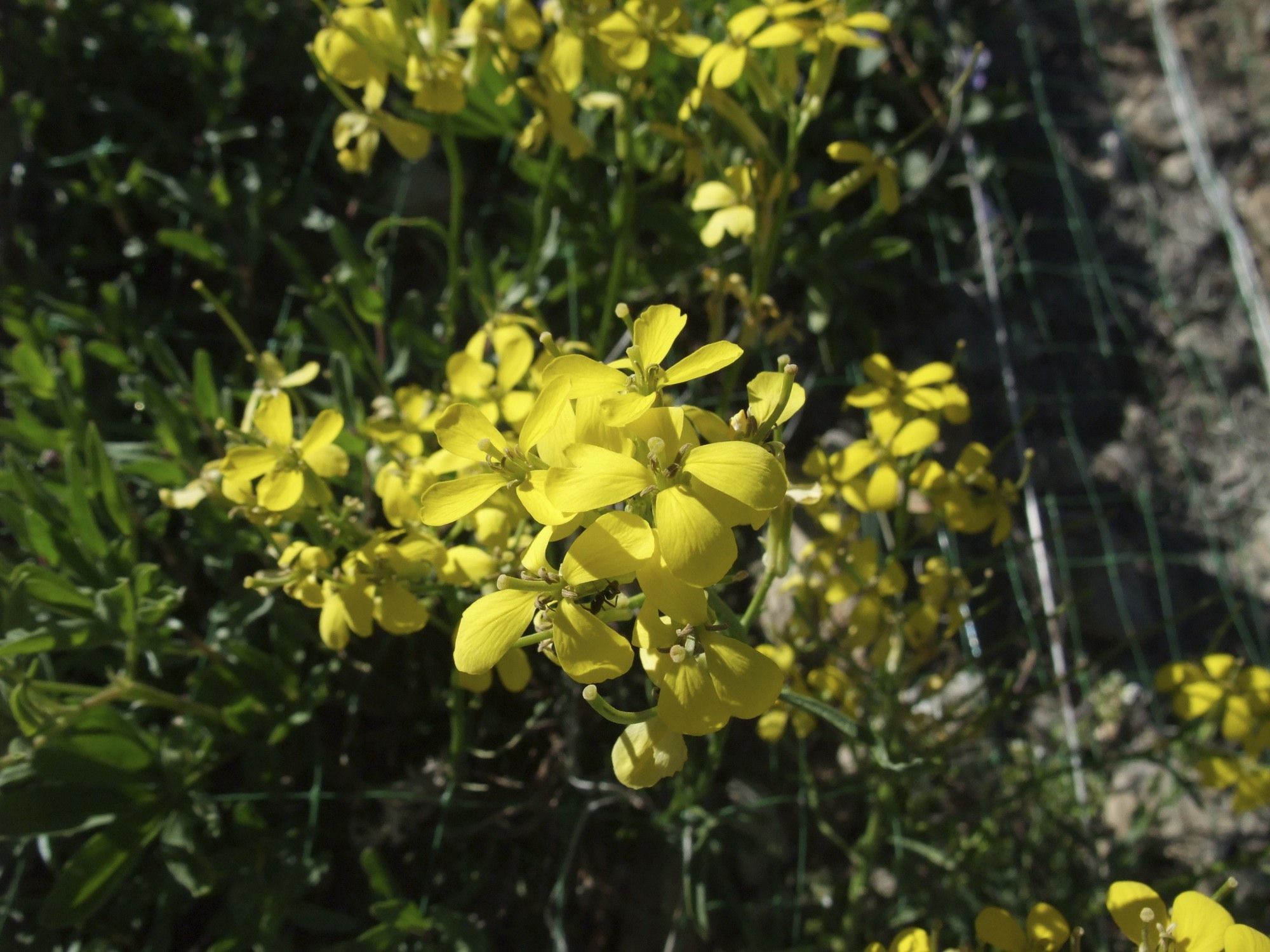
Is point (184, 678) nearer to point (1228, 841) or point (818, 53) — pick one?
point (818, 53)

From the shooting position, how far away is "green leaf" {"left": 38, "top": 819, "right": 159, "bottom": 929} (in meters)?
1.33

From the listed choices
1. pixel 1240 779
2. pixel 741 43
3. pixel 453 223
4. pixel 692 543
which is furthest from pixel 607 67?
pixel 1240 779

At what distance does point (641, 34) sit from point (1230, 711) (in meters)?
1.39

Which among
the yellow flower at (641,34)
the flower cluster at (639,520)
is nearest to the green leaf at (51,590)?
the flower cluster at (639,520)

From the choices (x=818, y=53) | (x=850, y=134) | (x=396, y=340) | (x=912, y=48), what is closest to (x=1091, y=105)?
(x=912, y=48)

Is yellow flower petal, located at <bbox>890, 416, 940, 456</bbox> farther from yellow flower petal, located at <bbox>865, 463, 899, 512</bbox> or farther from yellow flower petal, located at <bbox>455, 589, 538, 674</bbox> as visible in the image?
yellow flower petal, located at <bbox>455, 589, 538, 674</bbox>

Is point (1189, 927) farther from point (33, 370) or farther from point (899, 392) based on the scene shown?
point (33, 370)

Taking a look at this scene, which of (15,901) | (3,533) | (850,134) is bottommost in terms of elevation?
(15,901)

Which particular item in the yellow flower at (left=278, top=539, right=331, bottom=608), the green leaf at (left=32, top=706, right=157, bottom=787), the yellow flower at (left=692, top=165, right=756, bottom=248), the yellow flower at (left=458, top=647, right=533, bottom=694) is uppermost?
the yellow flower at (left=692, top=165, right=756, bottom=248)

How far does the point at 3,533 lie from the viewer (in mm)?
1702

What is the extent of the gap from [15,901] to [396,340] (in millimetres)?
1119

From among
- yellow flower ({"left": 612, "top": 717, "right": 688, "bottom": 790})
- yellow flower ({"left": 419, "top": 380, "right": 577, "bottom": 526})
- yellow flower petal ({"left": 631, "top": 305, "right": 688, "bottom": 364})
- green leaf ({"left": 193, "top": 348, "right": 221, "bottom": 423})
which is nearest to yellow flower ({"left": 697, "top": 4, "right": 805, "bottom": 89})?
yellow flower petal ({"left": 631, "top": 305, "right": 688, "bottom": 364})

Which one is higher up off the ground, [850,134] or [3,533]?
[850,134]

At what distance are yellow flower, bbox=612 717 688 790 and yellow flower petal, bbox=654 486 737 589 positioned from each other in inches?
7.8
